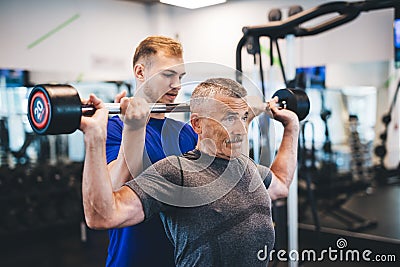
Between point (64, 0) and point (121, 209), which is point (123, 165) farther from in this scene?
point (64, 0)

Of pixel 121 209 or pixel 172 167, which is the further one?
pixel 172 167

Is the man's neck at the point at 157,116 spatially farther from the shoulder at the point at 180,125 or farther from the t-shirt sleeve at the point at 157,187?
the t-shirt sleeve at the point at 157,187

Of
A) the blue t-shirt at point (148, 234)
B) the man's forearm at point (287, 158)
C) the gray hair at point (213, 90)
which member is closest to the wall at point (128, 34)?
the man's forearm at point (287, 158)

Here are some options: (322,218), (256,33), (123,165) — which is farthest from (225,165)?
(322,218)

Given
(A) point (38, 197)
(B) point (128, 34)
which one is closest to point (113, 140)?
(A) point (38, 197)

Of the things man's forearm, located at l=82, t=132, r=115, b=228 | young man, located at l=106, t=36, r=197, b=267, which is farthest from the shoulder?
man's forearm, located at l=82, t=132, r=115, b=228

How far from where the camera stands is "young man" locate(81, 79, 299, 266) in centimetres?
122

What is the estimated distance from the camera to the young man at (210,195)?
122 centimetres

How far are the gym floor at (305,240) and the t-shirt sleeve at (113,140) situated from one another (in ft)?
8.90

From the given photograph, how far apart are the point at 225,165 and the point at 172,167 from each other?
0.17 meters

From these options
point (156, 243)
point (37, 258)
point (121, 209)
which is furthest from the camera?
point (37, 258)

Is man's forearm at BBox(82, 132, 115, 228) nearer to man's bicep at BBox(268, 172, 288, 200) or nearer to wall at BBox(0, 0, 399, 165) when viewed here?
man's bicep at BBox(268, 172, 288, 200)

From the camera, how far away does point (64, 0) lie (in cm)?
469

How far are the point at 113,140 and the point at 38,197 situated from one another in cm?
335
